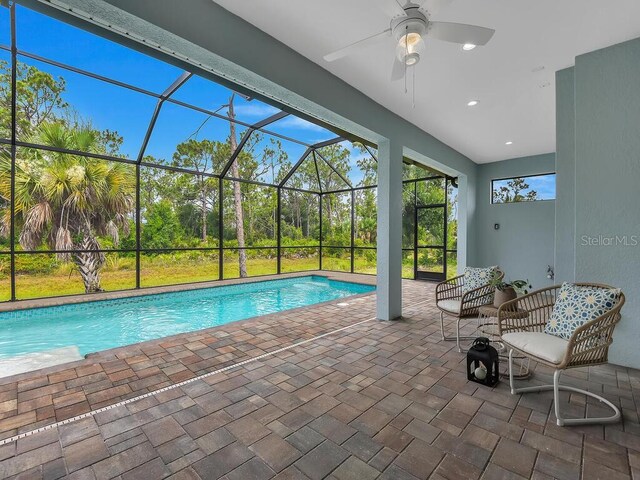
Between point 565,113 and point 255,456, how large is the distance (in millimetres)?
4623

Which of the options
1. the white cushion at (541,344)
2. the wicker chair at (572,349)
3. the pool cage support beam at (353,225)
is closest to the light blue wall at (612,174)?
the wicker chair at (572,349)

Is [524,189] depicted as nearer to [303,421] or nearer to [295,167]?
[295,167]

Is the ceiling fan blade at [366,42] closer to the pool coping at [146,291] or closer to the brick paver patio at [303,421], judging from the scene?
the brick paver patio at [303,421]

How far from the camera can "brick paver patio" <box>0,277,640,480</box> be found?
1.64m

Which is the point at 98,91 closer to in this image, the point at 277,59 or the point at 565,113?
the point at 277,59

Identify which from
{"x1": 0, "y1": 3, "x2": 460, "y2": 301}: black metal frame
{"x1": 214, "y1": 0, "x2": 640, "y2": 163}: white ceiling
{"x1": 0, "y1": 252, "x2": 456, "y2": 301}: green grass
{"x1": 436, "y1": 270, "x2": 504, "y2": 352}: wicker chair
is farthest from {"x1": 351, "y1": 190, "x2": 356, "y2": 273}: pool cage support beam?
{"x1": 436, "y1": 270, "x2": 504, "y2": 352}: wicker chair

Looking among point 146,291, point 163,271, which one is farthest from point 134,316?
point 163,271

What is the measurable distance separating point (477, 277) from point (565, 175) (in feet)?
5.10

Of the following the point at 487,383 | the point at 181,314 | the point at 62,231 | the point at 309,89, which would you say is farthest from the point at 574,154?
the point at 62,231

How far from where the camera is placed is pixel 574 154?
337cm

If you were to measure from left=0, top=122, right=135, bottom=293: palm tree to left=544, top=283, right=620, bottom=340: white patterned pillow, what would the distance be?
25.0 feet

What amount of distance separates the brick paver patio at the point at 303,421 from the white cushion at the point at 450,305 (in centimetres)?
47

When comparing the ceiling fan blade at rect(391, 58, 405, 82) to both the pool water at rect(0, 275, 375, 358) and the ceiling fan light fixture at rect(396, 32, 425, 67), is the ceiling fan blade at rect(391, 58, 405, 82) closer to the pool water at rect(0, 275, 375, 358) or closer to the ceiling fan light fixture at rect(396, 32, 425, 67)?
the ceiling fan light fixture at rect(396, 32, 425, 67)

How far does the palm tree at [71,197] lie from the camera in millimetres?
5535
